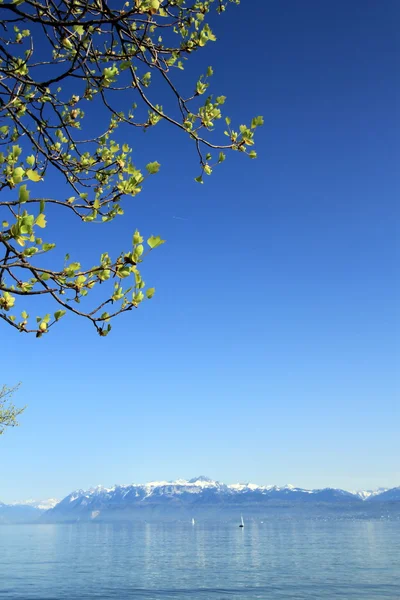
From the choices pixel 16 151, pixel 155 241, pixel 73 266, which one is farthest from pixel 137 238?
pixel 16 151

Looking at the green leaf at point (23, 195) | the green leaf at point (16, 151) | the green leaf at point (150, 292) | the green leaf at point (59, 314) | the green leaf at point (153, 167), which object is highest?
the green leaf at point (16, 151)

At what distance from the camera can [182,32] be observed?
6996 mm

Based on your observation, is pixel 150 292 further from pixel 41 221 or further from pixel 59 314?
pixel 41 221

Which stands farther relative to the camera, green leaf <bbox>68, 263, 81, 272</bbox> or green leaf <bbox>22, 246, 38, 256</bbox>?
green leaf <bbox>68, 263, 81, 272</bbox>

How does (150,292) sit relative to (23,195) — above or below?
below

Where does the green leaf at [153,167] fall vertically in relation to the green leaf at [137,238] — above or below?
above

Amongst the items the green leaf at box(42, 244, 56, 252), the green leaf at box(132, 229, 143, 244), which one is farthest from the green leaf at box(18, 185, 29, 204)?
the green leaf at box(132, 229, 143, 244)

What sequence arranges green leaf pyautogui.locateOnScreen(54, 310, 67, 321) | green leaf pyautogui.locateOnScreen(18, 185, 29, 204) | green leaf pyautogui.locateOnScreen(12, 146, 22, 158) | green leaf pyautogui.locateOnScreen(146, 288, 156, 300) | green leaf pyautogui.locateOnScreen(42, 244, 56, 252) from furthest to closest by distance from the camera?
green leaf pyautogui.locateOnScreen(12, 146, 22, 158) → green leaf pyautogui.locateOnScreen(146, 288, 156, 300) → green leaf pyautogui.locateOnScreen(54, 310, 67, 321) → green leaf pyautogui.locateOnScreen(42, 244, 56, 252) → green leaf pyautogui.locateOnScreen(18, 185, 29, 204)

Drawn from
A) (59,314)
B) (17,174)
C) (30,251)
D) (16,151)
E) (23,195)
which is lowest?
(59,314)

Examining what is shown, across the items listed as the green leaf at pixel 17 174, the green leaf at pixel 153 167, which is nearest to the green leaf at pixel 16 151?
the green leaf at pixel 17 174

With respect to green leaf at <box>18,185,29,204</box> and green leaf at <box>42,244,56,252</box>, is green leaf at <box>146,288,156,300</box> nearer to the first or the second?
green leaf at <box>42,244,56,252</box>

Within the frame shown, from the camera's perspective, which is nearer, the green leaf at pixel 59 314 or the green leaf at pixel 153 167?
the green leaf at pixel 59 314

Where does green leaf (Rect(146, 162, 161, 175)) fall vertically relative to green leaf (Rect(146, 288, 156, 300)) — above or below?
above

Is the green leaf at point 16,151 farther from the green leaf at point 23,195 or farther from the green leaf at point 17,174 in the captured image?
the green leaf at point 23,195
